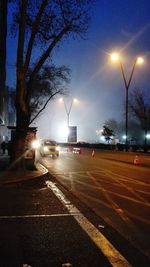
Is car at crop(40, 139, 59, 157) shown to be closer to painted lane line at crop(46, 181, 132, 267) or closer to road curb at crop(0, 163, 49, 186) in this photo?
road curb at crop(0, 163, 49, 186)

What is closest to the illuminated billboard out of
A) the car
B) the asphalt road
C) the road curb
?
the car

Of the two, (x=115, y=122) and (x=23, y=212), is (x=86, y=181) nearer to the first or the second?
(x=23, y=212)

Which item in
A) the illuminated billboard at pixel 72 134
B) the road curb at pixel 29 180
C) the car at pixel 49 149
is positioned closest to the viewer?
the road curb at pixel 29 180

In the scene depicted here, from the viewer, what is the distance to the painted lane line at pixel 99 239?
6.03 m

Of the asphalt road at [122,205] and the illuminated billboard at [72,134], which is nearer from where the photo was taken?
the asphalt road at [122,205]

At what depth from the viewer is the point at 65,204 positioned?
444 inches

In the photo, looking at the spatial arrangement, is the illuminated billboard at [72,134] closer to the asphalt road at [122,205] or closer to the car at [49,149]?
the car at [49,149]

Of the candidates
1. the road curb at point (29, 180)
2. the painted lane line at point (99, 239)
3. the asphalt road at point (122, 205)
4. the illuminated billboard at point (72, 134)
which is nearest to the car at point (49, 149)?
the road curb at point (29, 180)

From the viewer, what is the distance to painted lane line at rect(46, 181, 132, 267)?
6.03 metres

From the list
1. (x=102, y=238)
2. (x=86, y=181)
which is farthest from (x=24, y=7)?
(x=102, y=238)

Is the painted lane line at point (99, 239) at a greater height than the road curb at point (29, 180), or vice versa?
the road curb at point (29, 180)

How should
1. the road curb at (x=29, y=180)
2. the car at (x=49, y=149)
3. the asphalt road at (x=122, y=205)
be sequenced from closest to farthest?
1. the asphalt road at (x=122, y=205)
2. the road curb at (x=29, y=180)
3. the car at (x=49, y=149)

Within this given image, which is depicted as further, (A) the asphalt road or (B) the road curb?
(B) the road curb

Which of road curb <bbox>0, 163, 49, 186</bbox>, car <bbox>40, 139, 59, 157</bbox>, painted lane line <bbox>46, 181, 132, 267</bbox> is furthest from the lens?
car <bbox>40, 139, 59, 157</bbox>
